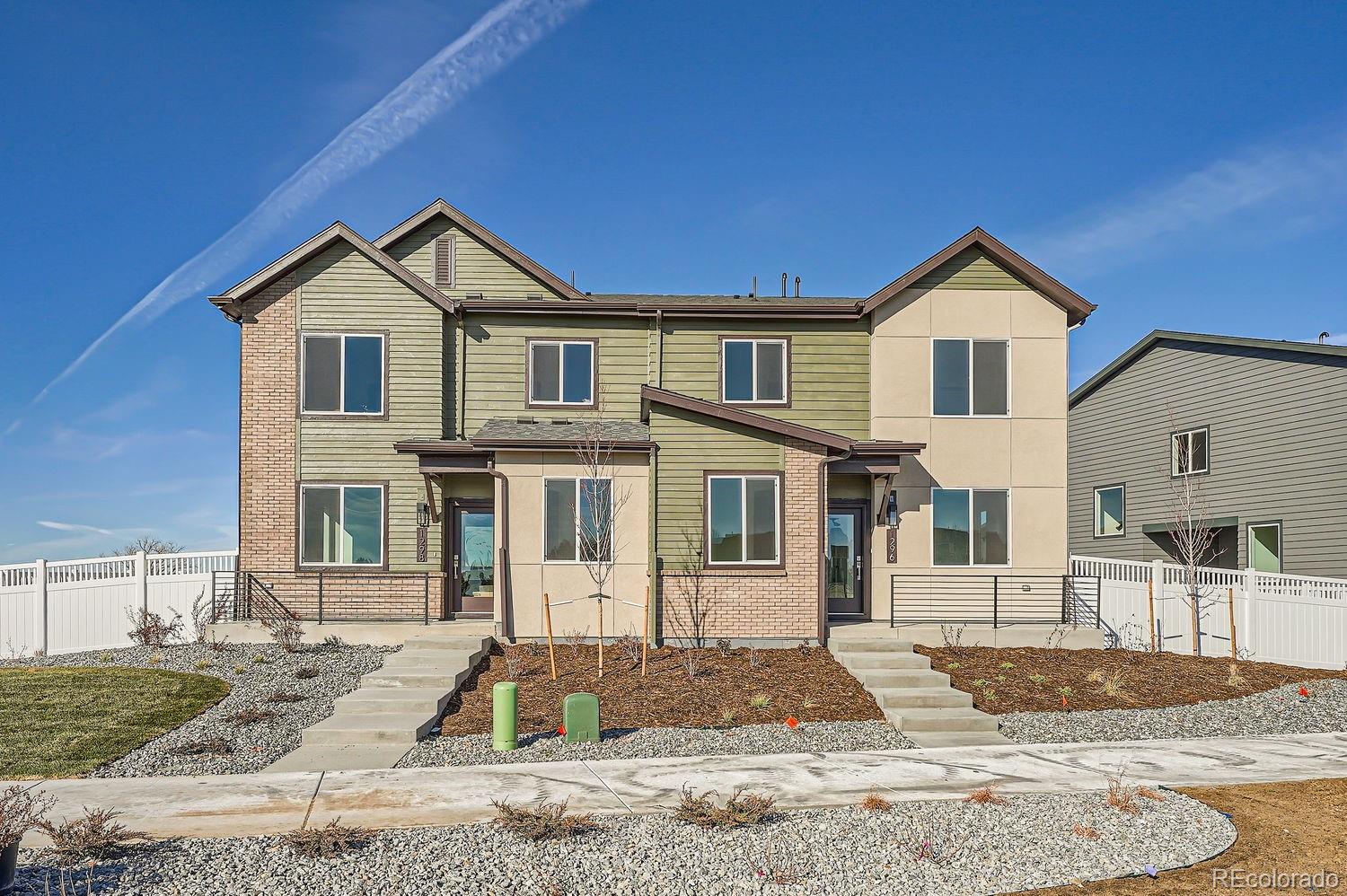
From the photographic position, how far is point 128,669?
48.8 feet

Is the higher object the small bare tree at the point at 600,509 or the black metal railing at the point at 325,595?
the small bare tree at the point at 600,509

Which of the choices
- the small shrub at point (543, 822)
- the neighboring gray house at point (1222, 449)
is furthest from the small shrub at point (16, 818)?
the neighboring gray house at point (1222, 449)

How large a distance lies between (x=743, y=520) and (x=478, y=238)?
334 inches

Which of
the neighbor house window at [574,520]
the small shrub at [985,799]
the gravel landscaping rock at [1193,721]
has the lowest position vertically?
the gravel landscaping rock at [1193,721]

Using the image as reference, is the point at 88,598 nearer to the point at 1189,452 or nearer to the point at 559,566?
the point at 559,566

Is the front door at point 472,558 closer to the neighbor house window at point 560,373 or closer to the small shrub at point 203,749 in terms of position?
the neighbor house window at point 560,373

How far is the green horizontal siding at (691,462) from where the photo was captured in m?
16.1

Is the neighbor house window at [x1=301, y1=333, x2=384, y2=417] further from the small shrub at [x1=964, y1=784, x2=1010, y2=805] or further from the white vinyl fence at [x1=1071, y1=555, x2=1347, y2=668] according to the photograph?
the white vinyl fence at [x1=1071, y1=555, x2=1347, y2=668]

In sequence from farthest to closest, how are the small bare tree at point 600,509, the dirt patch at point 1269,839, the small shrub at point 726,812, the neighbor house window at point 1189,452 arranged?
the neighbor house window at point 1189,452, the small bare tree at point 600,509, the small shrub at point 726,812, the dirt patch at point 1269,839

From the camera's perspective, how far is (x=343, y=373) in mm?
18219

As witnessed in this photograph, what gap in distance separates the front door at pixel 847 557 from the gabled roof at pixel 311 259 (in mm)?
8518

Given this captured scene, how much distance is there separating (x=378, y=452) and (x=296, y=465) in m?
1.49

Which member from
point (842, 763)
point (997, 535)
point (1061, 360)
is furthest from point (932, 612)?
point (842, 763)

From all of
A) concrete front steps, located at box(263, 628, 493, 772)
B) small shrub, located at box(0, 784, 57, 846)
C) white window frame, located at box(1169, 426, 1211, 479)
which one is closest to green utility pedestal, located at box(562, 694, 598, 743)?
concrete front steps, located at box(263, 628, 493, 772)
